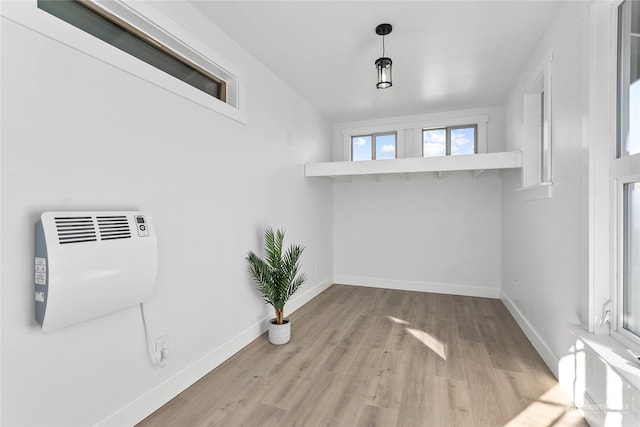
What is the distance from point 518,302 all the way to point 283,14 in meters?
3.51

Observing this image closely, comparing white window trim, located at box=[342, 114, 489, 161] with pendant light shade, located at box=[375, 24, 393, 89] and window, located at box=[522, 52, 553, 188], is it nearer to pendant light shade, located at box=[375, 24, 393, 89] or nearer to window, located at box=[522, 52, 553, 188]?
window, located at box=[522, 52, 553, 188]

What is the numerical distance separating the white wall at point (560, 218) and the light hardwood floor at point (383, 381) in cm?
37

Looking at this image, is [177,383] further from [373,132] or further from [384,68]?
[373,132]

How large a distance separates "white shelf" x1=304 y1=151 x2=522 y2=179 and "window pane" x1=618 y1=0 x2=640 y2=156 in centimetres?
152

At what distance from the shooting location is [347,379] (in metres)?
2.17

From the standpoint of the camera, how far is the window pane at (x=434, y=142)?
4.47 meters

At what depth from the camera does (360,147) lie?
16.3ft

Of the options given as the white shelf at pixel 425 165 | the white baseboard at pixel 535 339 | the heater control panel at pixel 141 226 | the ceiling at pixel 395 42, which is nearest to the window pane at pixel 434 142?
the white shelf at pixel 425 165

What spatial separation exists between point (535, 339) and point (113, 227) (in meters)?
3.20

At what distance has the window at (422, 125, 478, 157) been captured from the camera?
4.36 metres

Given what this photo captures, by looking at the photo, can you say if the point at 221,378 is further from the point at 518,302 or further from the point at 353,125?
the point at 353,125

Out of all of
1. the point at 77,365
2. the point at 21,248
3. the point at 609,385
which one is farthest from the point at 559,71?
the point at 77,365

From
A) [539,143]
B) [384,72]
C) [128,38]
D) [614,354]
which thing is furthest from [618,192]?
[128,38]

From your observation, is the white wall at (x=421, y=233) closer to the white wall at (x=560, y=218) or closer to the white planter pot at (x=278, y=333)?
the white wall at (x=560, y=218)
